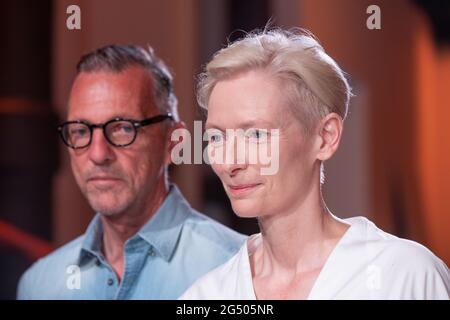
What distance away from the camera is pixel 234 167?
4.31 ft

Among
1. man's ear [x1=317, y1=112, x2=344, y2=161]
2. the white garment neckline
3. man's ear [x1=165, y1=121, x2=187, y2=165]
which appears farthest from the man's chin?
man's ear [x1=317, y1=112, x2=344, y2=161]

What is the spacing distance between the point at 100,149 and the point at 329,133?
478 mm

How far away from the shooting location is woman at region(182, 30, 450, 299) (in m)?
1.27

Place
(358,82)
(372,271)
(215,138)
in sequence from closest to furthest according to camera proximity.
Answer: (372,271)
(215,138)
(358,82)

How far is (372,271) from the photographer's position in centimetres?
124

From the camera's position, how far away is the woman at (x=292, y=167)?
4.15 feet

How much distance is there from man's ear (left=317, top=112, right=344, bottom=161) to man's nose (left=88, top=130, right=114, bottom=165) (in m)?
0.44

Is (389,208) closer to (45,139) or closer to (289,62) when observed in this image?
(289,62)

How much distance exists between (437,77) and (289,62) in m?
0.42

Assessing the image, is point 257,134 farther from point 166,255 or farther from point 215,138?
point 166,255

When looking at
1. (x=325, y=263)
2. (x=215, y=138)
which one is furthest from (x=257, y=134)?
(x=325, y=263)

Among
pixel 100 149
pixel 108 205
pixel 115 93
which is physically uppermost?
pixel 115 93
